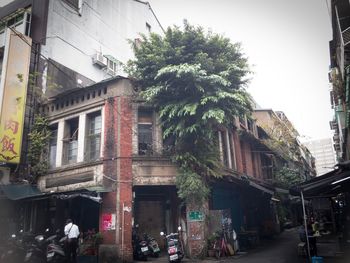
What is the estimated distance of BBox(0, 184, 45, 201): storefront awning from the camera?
47.8 feet

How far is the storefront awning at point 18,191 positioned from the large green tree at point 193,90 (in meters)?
7.09

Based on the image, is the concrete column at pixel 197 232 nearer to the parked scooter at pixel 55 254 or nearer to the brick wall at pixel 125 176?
the brick wall at pixel 125 176

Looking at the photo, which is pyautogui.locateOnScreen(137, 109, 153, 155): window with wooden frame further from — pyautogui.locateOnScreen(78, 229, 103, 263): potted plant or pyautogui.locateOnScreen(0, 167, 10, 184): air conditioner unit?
pyautogui.locateOnScreen(0, 167, 10, 184): air conditioner unit

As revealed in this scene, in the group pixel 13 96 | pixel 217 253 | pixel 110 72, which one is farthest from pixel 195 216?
pixel 110 72

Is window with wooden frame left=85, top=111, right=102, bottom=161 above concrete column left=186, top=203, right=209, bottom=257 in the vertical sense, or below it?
above

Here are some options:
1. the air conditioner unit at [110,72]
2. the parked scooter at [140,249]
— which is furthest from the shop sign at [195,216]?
the air conditioner unit at [110,72]

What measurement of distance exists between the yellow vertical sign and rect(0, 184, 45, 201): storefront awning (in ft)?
A: 4.36

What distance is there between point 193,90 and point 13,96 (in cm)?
965

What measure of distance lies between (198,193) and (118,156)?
161 inches

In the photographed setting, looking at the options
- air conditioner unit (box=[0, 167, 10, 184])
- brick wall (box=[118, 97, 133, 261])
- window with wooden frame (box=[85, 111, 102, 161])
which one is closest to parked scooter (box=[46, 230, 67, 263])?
brick wall (box=[118, 97, 133, 261])

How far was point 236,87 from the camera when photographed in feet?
49.6

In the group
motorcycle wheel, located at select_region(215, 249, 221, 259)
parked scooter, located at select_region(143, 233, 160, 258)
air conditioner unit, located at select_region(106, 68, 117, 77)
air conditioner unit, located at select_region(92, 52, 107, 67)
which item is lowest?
motorcycle wheel, located at select_region(215, 249, 221, 259)

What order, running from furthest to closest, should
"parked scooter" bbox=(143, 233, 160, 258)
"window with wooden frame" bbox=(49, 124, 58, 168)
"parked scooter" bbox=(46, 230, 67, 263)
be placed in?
"window with wooden frame" bbox=(49, 124, 58, 168)
"parked scooter" bbox=(143, 233, 160, 258)
"parked scooter" bbox=(46, 230, 67, 263)

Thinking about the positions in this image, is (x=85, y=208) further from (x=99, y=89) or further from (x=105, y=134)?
(x=99, y=89)
